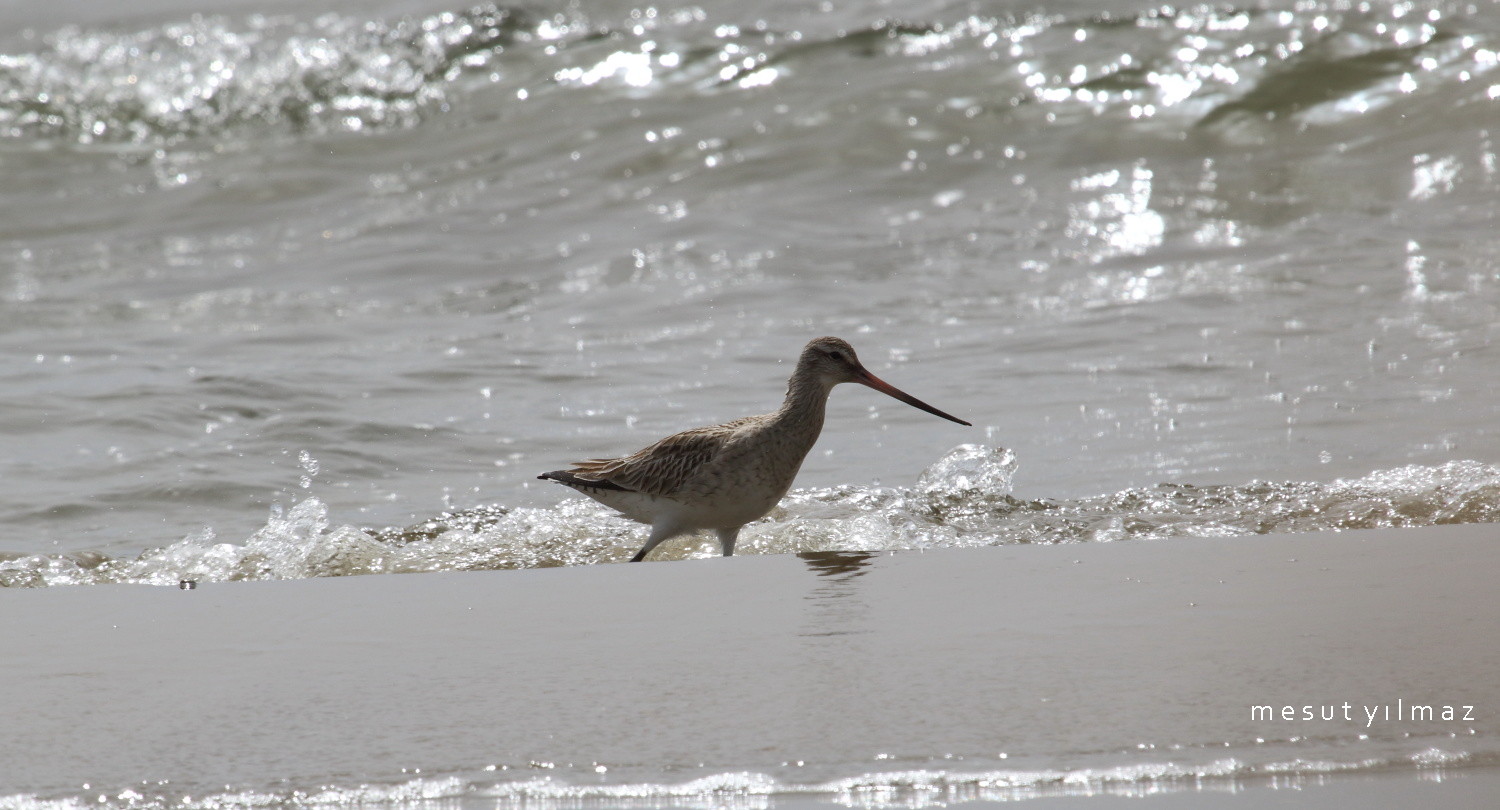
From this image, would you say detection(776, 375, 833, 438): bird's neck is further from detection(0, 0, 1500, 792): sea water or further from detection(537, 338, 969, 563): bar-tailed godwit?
detection(0, 0, 1500, 792): sea water

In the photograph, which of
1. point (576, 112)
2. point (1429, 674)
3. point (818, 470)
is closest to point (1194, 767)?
point (1429, 674)

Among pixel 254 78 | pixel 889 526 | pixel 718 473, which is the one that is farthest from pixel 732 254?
pixel 254 78

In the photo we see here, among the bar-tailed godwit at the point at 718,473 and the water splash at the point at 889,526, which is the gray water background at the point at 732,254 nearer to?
the water splash at the point at 889,526

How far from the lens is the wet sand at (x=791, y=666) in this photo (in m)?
2.32

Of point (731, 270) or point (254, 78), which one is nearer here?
point (731, 270)

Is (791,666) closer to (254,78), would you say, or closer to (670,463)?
(670,463)

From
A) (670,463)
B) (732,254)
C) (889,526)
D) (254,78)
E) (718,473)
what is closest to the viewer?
(718,473)

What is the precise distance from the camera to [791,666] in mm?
2830

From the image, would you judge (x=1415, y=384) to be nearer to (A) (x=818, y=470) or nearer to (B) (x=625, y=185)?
(A) (x=818, y=470)

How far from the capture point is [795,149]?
13031 mm

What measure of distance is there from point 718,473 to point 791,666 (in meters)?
1.94

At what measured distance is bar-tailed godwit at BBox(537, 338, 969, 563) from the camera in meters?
4.74

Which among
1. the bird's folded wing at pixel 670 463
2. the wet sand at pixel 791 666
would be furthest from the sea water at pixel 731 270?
the wet sand at pixel 791 666

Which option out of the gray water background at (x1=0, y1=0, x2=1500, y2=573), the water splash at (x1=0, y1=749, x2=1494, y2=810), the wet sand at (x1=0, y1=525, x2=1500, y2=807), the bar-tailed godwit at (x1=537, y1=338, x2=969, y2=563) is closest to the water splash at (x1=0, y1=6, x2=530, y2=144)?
the gray water background at (x1=0, y1=0, x2=1500, y2=573)
